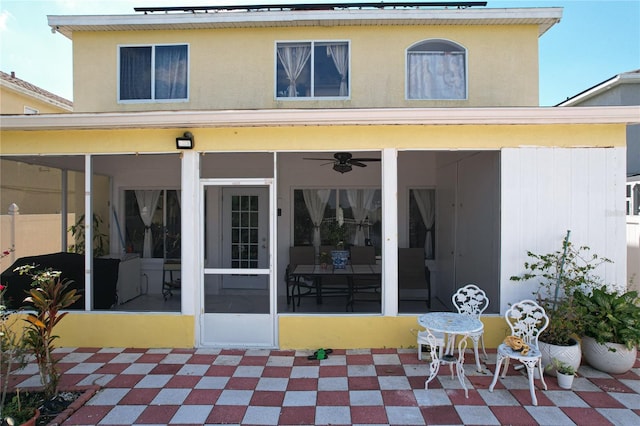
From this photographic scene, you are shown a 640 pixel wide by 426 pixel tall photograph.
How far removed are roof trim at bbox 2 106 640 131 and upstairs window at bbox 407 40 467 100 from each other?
2.49 m

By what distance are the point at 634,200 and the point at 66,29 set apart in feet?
37.4

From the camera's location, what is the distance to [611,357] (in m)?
4.46

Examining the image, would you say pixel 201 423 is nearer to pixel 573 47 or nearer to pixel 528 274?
pixel 528 274

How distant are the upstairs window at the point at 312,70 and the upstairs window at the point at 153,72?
178 centimetres

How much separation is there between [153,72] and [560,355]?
24.6ft

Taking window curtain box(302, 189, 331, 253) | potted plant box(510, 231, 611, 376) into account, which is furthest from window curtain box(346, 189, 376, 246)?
potted plant box(510, 231, 611, 376)

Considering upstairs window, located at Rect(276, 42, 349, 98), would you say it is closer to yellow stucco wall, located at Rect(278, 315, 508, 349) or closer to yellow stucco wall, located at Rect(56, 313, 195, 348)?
yellow stucco wall, located at Rect(278, 315, 508, 349)

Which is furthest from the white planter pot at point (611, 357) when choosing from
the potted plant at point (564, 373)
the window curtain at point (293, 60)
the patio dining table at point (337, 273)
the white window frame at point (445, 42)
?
the window curtain at point (293, 60)

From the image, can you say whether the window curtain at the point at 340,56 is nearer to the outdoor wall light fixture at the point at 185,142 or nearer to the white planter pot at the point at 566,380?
the outdoor wall light fixture at the point at 185,142

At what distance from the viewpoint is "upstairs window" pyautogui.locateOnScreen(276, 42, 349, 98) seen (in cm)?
725

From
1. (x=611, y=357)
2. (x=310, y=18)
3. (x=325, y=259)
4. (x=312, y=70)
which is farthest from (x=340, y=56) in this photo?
(x=611, y=357)

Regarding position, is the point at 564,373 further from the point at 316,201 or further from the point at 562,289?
the point at 316,201

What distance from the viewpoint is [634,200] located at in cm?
824

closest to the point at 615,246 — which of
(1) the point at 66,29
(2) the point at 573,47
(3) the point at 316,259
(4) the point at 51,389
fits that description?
(3) the point at 316,259
